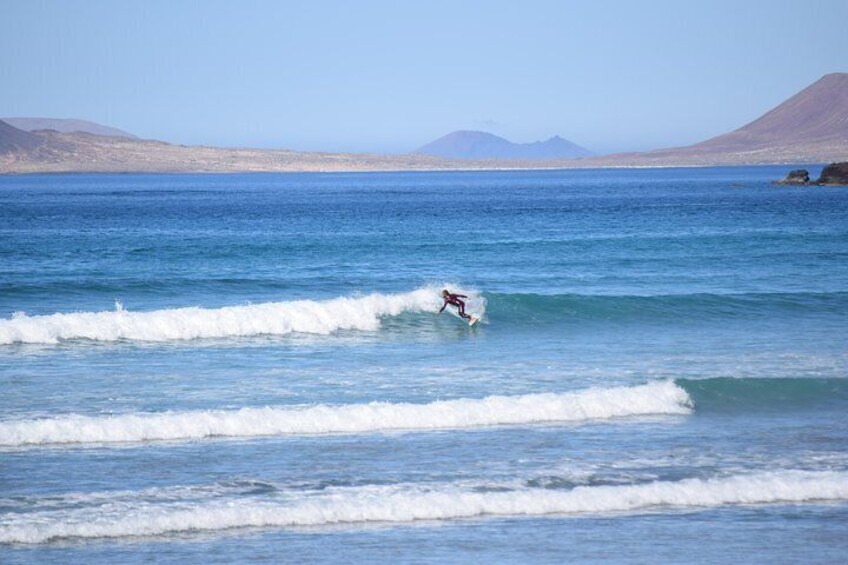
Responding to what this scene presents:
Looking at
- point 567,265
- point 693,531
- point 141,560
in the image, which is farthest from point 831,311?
point 141,560

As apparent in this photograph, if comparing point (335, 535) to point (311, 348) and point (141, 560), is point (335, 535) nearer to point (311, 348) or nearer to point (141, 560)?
point (141, 560)

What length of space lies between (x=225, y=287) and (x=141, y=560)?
2186 cm

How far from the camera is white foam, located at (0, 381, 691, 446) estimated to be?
14141 millimetres

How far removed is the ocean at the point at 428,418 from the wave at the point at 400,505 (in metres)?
0.03

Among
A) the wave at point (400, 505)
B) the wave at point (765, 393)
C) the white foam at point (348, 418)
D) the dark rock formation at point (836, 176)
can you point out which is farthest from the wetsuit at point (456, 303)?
the dark rock formation at point (836, 176)

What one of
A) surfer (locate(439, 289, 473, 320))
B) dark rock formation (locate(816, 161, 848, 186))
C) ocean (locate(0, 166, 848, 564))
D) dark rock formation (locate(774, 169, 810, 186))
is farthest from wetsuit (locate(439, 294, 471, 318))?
dark rock formation (locate(774, 169, 810, 186))

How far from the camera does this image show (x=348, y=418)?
14891mm

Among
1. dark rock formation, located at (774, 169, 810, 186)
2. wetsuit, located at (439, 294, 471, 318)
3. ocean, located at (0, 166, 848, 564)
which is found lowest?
ocean, located at (0, 166, 848, 564)

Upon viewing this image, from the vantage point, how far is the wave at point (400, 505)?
35.2 ft

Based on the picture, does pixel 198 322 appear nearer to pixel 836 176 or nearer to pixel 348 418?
pixel 348 418

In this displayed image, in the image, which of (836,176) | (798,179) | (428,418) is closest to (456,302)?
(428,418)

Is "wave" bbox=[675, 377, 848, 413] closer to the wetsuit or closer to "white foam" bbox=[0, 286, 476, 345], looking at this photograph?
the wetsuit

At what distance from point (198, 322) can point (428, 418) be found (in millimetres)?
9445

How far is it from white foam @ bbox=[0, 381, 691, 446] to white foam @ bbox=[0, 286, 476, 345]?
7.65 meters
